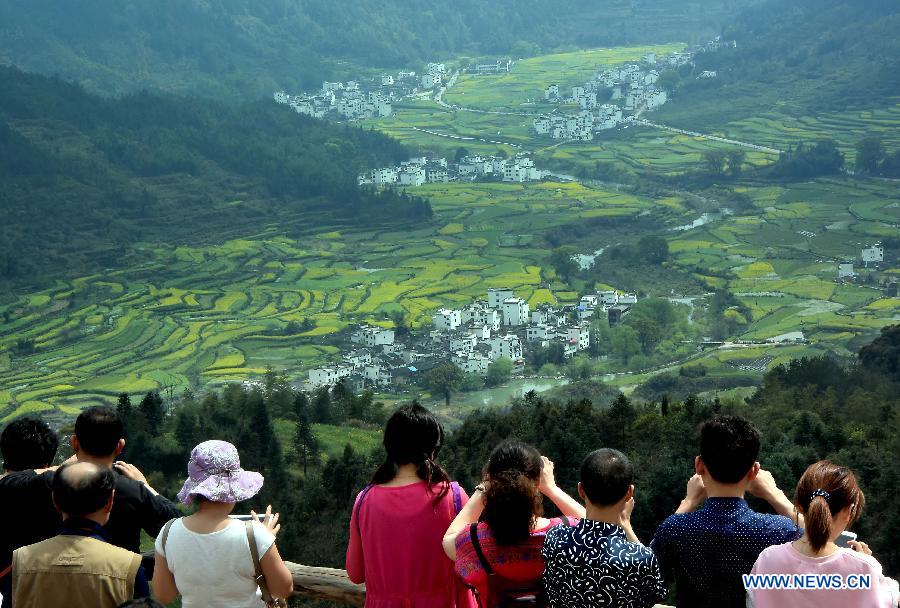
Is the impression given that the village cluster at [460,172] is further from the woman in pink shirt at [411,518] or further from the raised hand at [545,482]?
the raised hand at [545,482]

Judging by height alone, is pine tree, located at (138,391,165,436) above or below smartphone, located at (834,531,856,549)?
below

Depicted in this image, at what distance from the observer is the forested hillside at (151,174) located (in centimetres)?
5331

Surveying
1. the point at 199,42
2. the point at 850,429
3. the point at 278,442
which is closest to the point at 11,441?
the point at 850,429

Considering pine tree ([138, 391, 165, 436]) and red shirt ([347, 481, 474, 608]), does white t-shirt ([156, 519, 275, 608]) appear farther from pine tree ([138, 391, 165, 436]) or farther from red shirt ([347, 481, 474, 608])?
pine tree ([138, 391, 165, 436])

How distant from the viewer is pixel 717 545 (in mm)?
3820

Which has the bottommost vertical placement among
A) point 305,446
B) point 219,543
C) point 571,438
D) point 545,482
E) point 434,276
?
point 434,276

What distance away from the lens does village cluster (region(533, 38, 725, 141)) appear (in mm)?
74000

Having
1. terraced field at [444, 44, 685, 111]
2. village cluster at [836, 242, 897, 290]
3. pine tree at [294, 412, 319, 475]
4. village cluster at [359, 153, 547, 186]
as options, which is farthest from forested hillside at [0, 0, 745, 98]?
pine tree at [294, 412, 319, 475]

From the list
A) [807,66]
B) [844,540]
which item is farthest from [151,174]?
[844,540]

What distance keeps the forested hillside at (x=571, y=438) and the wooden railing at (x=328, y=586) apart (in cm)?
891

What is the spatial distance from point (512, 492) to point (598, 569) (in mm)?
357

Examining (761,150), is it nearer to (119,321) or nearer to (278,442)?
(119,321)

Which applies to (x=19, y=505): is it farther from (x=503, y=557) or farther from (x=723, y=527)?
(x=723, y=527)

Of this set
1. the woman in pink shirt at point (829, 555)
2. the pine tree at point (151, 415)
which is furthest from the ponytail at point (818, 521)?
the pine tree at point (151, 415)
